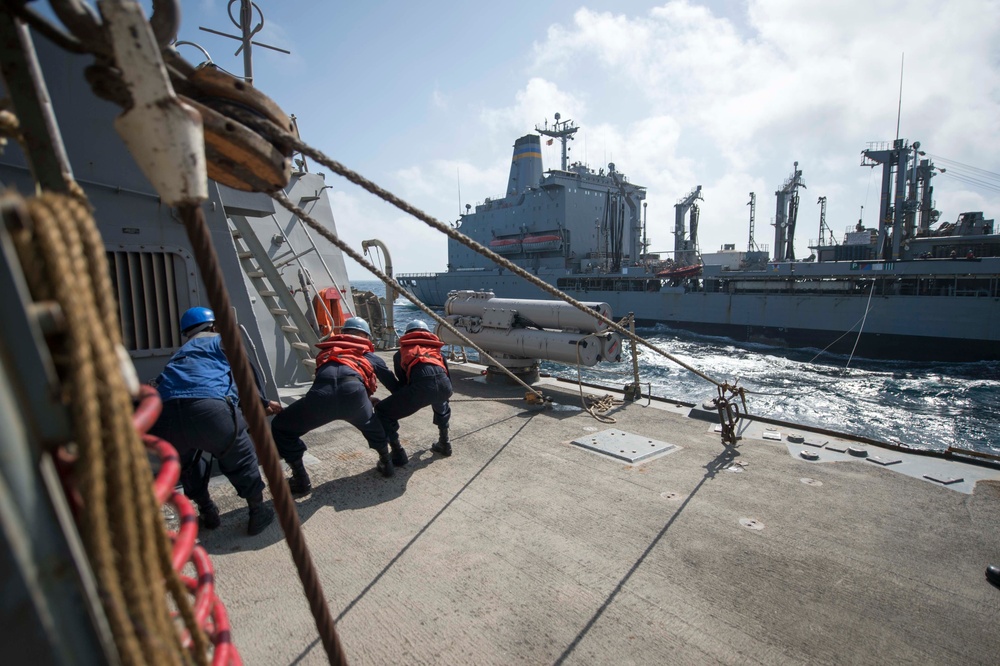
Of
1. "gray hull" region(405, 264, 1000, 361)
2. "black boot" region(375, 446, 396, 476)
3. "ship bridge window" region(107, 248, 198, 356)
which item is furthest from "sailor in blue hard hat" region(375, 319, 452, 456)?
"gray hull" region(405, 264, 1000, 361)

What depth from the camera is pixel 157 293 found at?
152 inches

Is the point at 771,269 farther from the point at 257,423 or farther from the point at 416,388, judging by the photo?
the point at 257,423

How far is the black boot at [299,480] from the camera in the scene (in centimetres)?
370

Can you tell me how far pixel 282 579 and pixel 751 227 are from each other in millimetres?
38430

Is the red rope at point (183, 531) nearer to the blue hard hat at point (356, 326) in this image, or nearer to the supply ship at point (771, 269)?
the blue hard hat at point (356, 326)

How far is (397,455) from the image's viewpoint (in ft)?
14.0

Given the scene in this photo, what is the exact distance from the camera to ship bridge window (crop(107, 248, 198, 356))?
146 inches

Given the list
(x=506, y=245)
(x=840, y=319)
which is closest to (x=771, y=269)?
(x=840, y=319)

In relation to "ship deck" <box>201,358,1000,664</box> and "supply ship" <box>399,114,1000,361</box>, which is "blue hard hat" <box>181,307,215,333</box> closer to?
"ship deck" <box>201,358,1000,664</box>

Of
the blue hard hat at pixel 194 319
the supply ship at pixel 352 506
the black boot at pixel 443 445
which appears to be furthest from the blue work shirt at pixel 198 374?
the black boot at pixel 443 445

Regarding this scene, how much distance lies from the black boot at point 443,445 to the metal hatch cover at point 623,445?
49.9 inches

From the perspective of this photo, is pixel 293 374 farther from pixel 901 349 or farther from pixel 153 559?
pixel 901 349

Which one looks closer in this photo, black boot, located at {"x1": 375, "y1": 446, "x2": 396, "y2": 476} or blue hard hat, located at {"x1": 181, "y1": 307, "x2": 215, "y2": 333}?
blue hard hat, located at {"x1": 181, "y1": 307, "x2": 215, "y2": 333}

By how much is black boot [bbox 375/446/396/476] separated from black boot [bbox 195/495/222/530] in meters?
1.19
